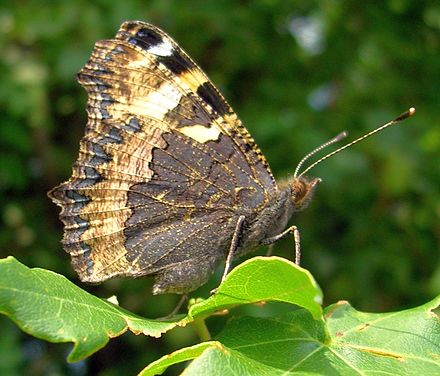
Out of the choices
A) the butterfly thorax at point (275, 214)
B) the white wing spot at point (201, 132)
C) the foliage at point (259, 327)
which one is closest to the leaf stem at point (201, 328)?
the foliage at point (259, 327)

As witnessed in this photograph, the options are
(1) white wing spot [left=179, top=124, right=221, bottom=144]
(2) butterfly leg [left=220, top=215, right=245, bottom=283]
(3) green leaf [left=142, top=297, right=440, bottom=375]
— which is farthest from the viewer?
(1) white wing spot [left=179, top=124, right=221, bottom=144]

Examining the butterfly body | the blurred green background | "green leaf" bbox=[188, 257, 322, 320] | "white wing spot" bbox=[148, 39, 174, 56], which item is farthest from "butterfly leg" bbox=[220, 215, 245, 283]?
the blurred green background

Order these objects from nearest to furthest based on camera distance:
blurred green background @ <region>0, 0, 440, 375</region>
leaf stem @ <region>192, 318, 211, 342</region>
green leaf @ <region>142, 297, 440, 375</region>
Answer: green leaf @ <region>142, 297, 440, 375</region> < leaf stem @ <region>192, 318, 211, 342</region> < blurred green background @ <region>0, 0, 440, 375</region>

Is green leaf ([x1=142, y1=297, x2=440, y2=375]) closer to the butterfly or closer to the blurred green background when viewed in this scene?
the butterfly

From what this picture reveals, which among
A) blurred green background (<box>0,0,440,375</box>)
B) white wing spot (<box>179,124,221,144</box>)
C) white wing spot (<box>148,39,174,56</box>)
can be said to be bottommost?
blurred green background (<box>0,0,440,375</box>)

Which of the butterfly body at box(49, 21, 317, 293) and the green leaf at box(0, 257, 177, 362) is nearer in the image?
the green leaf at box(0, 257, 177, 362)

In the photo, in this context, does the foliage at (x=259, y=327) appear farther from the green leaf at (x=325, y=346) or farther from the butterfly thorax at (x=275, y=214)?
the butterfly thorax at (x=275, y=214)

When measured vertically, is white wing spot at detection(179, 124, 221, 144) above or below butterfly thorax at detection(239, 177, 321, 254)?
above

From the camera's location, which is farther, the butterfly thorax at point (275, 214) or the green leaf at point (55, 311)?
the butterfly thorax at point (275, 214)

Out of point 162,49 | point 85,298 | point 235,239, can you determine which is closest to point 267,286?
point 85,298
